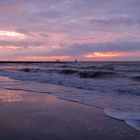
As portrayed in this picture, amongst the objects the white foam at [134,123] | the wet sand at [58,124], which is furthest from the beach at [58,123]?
the white foam at [134,123]

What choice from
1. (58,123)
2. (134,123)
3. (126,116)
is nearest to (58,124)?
(58,123)

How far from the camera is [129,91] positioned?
1236cm

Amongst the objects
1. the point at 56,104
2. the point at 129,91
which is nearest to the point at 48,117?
the point at 56,104

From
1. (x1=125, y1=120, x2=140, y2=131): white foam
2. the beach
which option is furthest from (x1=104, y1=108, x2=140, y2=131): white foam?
the beach

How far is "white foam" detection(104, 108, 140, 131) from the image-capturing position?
6.43 metres

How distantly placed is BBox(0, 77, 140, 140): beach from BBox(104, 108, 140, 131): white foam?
0.16 metres

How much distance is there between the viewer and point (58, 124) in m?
6.32

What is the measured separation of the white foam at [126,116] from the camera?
21.1 feet

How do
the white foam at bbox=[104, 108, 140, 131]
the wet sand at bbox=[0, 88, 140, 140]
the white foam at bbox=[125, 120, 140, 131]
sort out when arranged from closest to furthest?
the wet sand at bbox=[0, 88, 140, 140] < the white foam at bbox=[125, 120, 140, 131] < the white foam at bbox=[104, 108, 140, 131]

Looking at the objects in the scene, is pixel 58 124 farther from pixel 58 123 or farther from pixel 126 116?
pixel 126 116

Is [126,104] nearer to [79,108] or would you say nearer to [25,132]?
[79,108]

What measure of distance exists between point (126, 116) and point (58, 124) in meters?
1.85

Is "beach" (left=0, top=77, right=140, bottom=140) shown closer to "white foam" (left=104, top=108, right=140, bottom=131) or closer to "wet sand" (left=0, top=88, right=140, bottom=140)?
"wet sand" (left=0, top=88, right=140, bottom=140)

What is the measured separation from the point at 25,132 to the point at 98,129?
1.49 m
